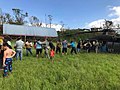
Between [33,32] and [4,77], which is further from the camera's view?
[33,32]

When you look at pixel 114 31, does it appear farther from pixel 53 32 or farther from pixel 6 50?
pixel 53 32

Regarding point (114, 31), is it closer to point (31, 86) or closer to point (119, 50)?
point (119, 50)

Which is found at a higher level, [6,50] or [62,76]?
[6,50]

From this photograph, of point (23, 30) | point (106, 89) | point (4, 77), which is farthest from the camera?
point (23, 30)

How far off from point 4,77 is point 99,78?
4.06 meters

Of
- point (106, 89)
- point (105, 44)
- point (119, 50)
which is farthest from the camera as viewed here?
point (105, 44)

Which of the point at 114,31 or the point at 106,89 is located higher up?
the point at 114,31

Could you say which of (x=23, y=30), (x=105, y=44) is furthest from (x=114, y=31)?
(x=23, y=30)

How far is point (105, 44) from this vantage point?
75.8ft

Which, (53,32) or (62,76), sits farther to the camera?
(53,32)

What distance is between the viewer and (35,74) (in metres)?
9.89

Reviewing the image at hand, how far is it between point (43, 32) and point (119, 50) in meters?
34.8

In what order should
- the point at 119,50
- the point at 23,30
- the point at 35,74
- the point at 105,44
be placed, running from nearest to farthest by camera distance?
1. the point at 35,74
2. the point at 119,50
3. the point at 105,44
4. the point at 23,30

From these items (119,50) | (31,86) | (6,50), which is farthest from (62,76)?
(119,50)
